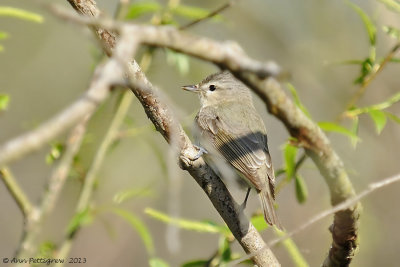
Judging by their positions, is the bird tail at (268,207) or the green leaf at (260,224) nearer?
the green leaf at (260,224)

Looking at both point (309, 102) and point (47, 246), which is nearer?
point (47, 246)

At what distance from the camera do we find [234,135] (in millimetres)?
4125

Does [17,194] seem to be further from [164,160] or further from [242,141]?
[242,141]

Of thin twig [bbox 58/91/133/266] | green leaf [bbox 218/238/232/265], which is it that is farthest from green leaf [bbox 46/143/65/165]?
green leaf [bbox 218/238/232/265]


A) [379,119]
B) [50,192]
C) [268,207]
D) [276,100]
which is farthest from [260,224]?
[276,100]

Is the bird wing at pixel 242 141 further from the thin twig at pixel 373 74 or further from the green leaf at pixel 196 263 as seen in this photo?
the thin twig at pixel 373 74

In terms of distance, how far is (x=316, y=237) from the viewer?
6.95m

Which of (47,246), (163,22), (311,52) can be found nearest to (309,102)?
(311,52)

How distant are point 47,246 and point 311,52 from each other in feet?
15.2

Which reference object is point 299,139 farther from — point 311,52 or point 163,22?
point 311,52

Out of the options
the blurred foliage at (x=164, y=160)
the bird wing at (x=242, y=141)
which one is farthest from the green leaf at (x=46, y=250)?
the bird wing at (x=242, y=141)

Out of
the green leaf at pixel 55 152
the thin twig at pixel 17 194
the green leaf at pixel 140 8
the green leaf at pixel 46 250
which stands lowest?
the green leaf at pixel 46 250

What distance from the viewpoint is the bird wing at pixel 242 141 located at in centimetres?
371

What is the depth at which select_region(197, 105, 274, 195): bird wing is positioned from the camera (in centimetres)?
371
